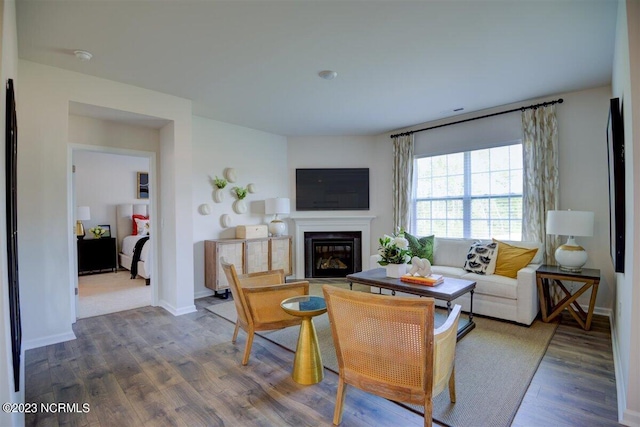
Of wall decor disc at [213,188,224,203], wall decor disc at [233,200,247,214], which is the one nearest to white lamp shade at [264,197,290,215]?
wall decor disc at [233,200,247,214]

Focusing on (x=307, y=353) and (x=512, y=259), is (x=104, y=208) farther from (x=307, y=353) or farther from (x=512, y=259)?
(x=512, y=259)

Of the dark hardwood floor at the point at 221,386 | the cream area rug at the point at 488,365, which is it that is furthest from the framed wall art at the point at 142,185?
the cream area rug at the point at 488,365

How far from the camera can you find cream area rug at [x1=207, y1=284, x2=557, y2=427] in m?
1.96

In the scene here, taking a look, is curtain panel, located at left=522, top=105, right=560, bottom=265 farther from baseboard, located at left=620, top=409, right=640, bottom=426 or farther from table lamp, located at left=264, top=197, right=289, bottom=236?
table lamp, located at left=264, top=197, right=289, bottom=236

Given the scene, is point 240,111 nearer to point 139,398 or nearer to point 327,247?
point 327,247

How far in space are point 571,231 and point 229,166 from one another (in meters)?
4.60

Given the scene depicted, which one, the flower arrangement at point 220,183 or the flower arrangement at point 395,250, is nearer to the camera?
the flower arrangement at point 395,250

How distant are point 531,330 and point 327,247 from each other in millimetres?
3417

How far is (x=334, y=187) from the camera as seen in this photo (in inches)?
232

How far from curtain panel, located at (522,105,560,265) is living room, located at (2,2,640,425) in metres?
0.12

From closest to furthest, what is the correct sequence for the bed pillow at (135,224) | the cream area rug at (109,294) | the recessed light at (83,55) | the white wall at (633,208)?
1. the white wall at (633,208)
2. the recessed light at (83,55)
3. the cream area rug at (109,294)
4. the bed pillow at (135,224)

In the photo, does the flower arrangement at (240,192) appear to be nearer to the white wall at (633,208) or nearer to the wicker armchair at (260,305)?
the wicker armchair at (260,305)

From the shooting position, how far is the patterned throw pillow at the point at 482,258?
153 inches

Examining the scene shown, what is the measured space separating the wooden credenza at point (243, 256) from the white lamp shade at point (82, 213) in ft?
12.1
